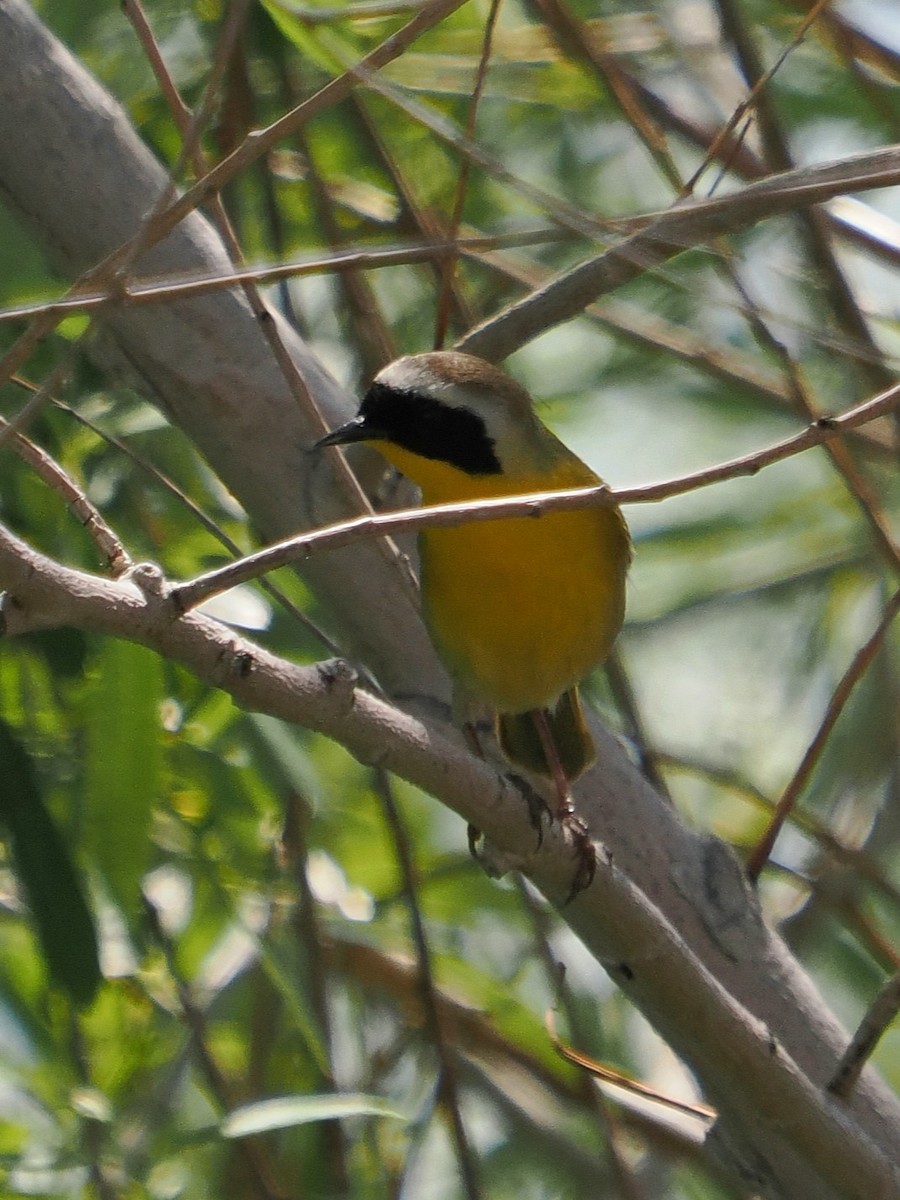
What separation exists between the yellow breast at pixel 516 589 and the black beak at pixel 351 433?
153mm

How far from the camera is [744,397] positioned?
3.62 meters

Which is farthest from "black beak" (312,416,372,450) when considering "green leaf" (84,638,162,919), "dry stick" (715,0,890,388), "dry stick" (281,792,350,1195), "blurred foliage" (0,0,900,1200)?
"dry stick" (715,0,890,388)

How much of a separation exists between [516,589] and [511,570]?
0.04 m

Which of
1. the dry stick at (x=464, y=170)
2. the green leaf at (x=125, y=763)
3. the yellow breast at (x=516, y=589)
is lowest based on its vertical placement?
the green leaf at (x=125, y=763)

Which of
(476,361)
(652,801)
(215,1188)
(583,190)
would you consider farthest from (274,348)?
(583,190)

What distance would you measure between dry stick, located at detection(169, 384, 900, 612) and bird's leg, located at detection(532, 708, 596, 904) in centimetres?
81

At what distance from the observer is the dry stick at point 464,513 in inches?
50.7

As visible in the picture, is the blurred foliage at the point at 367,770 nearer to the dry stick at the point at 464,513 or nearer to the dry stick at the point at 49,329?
the dry stick at the point at 49,329

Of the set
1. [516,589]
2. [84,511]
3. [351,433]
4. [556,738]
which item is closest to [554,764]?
[556,738]

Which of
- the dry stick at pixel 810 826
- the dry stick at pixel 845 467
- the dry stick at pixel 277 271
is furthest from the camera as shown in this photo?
the dry stick at pixel 810 826

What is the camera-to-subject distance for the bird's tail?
2690mm

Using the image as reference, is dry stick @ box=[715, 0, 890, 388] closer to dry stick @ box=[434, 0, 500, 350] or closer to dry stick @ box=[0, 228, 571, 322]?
dry stick @ box=[434, 0, 500, 350]

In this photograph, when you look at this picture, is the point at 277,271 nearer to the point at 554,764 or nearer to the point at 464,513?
the point at 464,513

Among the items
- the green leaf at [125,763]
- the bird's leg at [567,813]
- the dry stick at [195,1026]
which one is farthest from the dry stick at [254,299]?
the dry stick at [195,1026]
